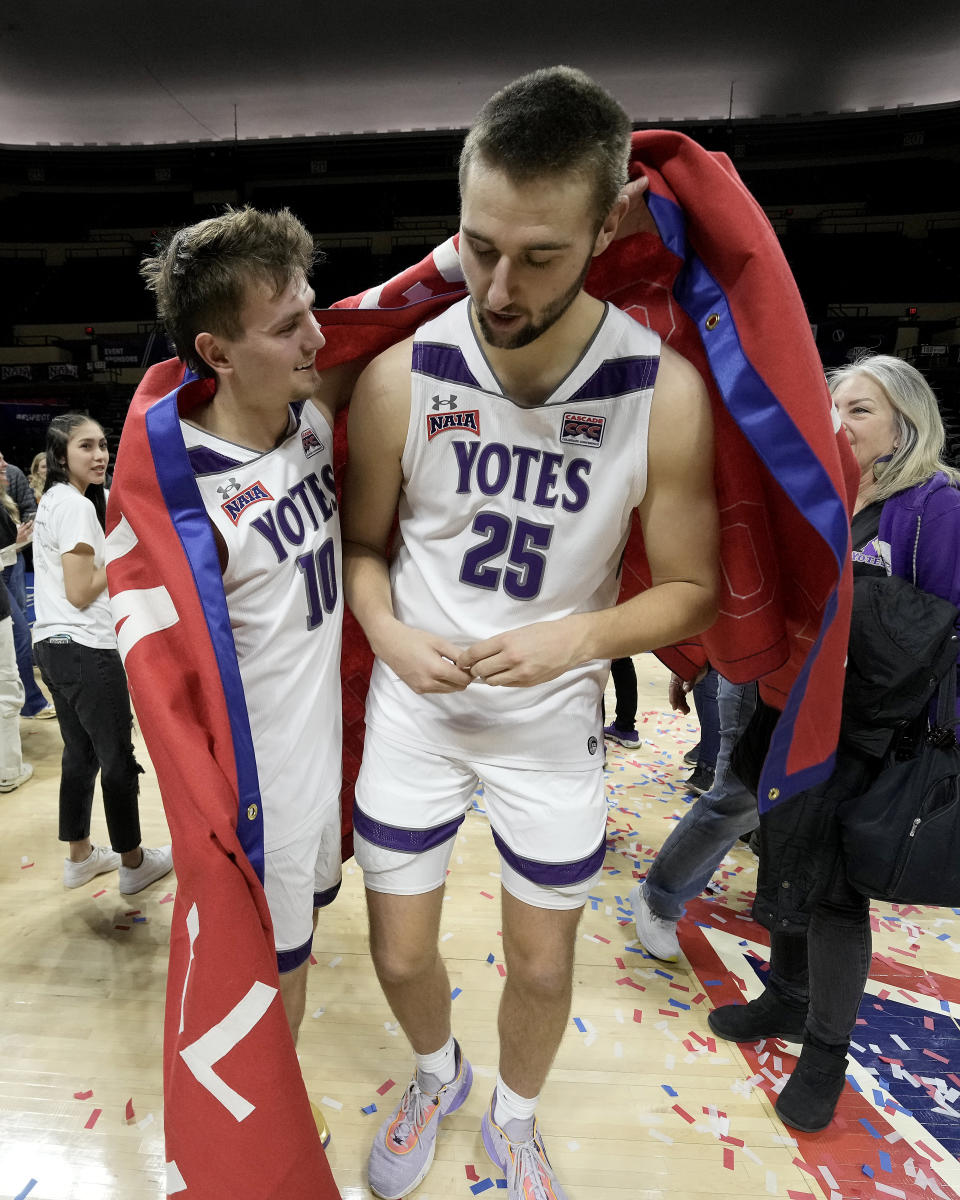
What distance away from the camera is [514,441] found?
1193mm

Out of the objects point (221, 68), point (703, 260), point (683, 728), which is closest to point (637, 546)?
point (703, 260)

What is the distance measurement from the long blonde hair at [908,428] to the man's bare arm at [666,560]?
59 cm

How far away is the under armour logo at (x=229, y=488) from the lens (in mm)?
1195

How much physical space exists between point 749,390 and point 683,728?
10.6 ft

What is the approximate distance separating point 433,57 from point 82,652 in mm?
9784

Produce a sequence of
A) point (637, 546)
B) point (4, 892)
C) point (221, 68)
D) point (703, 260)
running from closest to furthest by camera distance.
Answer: point (703, 260)
point (637, 546)
point (4, 892)
point (221, 68)

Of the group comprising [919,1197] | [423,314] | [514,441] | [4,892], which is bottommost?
[4,892]

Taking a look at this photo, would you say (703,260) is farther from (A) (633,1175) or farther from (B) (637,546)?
(A) (633,1175)

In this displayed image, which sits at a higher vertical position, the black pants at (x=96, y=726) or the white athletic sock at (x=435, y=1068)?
the black pants at (x=96, y=726)

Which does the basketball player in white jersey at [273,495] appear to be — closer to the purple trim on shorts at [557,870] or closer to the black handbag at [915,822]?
the purple trim on shorts at [557,870]

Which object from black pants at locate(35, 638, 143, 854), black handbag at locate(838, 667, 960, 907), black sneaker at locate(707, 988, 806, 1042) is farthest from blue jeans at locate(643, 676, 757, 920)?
black pants at locate(35, 638, 143, 854)

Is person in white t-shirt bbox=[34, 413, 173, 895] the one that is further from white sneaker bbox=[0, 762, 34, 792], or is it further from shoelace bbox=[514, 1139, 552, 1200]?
shoelace bbox=[514, 1139, 552, 1200]

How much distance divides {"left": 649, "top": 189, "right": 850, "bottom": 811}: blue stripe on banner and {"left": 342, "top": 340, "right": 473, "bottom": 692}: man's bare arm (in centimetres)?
48

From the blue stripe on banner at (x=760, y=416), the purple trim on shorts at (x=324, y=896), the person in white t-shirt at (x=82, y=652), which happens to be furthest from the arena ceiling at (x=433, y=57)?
the purple trim on shorts at (x=324, y=896)
